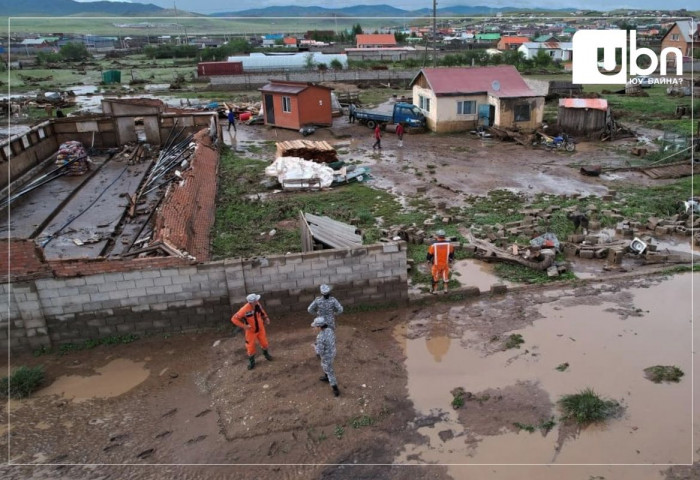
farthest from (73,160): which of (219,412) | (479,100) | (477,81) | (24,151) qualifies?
(477,81)

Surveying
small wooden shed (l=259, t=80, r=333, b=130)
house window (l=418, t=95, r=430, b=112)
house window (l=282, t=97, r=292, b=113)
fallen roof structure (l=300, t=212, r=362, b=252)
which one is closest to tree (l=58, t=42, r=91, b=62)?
small wooden shed (l=259, t=80, r=333, b=130)

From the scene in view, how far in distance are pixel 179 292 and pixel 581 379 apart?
6.81 m

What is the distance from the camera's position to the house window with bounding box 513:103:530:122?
84.2 ft

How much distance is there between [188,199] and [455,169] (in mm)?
10748

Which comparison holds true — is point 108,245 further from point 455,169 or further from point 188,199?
point 455,169

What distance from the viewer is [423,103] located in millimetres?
28344

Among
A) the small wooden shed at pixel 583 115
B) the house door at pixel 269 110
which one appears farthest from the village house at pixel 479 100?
the house door at pixel 269 110

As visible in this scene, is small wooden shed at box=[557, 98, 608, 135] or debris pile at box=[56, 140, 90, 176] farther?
small wooden shed at box=[557, 98, 608, 135]

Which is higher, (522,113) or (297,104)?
(297,104)

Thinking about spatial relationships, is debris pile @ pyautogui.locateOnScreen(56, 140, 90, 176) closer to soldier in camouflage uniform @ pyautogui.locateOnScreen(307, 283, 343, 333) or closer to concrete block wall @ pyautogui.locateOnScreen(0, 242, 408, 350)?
concrete block wall @ pyautogui.locateOnScreen(0, 242, 408, 350)

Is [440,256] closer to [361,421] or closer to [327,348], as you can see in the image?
[327,348]

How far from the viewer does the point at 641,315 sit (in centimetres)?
966

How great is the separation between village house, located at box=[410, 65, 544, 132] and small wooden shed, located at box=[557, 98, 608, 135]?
1.21 m

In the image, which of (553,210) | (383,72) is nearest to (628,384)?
(553,210)
